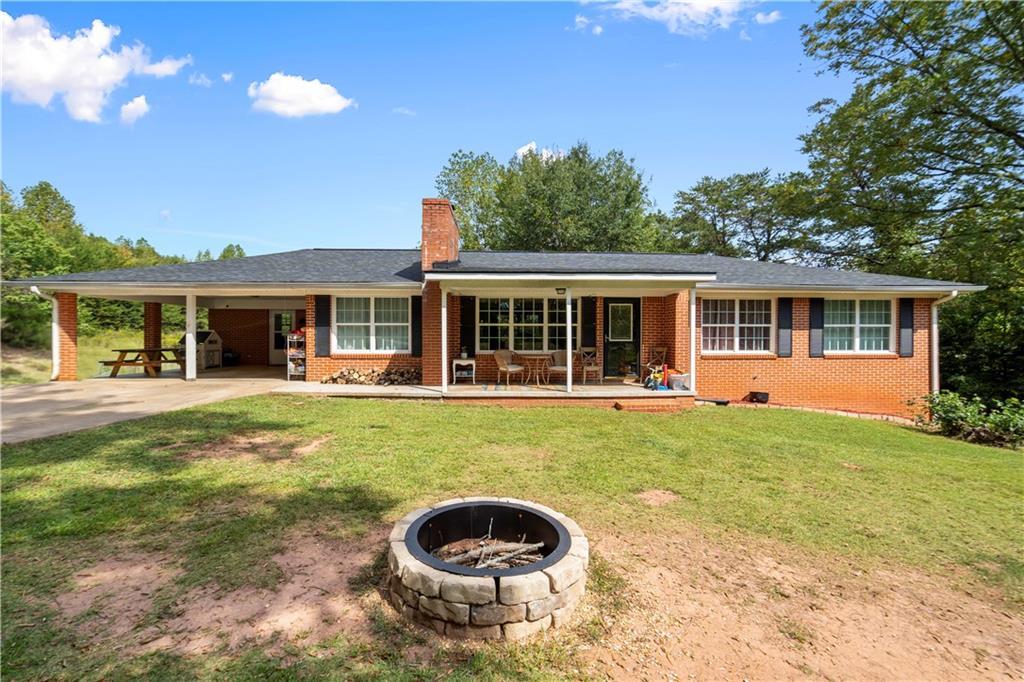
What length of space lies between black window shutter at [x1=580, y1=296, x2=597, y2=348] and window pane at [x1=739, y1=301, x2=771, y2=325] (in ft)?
12.6

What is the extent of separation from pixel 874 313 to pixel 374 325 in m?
13.3

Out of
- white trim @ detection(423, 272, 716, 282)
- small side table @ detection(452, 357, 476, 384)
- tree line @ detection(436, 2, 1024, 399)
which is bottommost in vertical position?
small side table @ detection(452, 357, 476, 384)

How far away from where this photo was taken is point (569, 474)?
545 centimetres

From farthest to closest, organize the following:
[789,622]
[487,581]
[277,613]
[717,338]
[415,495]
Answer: [717,338]
[415,495]
[789,622]
[277,613]
[487,581]

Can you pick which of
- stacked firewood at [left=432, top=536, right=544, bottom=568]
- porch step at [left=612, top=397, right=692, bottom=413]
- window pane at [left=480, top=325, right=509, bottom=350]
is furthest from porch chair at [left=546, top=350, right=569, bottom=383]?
stacked firewood at [left=432, top=536, right=544, bottom=568]

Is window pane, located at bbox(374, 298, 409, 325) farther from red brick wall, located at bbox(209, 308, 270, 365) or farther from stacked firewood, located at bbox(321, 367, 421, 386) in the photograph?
red brick wall, located at bbox(209, 308, 270, 365)

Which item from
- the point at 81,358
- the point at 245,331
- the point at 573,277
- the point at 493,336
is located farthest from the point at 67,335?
the point at 573,277

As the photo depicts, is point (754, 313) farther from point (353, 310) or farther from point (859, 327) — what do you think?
point (353, 310)

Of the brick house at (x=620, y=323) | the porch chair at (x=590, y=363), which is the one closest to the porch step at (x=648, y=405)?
the brick house at (x=620, y=323)

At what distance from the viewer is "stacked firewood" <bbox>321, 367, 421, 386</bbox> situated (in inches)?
447

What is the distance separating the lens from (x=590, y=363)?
1171 centimetres

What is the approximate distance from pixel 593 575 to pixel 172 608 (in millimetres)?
2775

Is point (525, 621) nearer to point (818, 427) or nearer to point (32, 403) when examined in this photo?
point (818, 427)

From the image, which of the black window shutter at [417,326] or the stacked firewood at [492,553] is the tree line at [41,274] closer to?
the black window shutter at [417,326]
